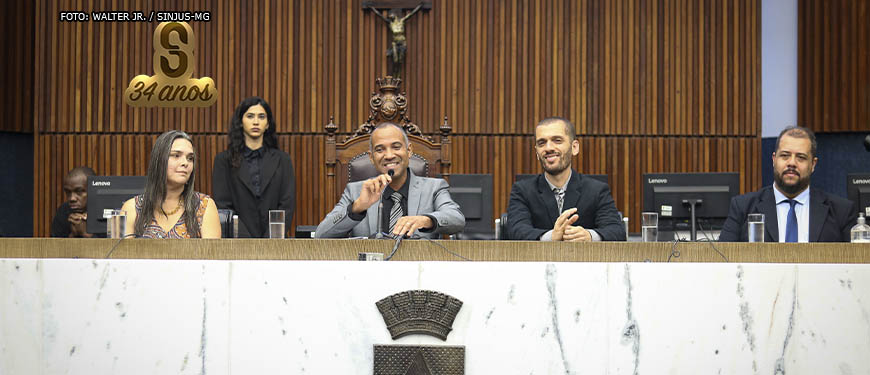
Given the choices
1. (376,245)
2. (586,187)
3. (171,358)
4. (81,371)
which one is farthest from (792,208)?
(81,371)

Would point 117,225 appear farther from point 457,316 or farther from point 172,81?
point 172,81

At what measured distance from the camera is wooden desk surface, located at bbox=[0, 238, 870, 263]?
2348 millimetres

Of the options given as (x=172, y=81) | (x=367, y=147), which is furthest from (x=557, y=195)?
(x=172, y=81)

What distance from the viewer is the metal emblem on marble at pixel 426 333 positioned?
2.26 m

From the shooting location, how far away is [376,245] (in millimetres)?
2408

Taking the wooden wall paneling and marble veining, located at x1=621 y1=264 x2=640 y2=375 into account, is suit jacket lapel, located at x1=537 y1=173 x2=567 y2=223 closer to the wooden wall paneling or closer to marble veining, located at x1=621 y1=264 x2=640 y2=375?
marble veining, located at x1=621 y1=264 x2=640 y2=375

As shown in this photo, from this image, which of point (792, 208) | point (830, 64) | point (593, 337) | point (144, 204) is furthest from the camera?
point (830, 64)

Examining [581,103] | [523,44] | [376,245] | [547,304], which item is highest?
[523,44]

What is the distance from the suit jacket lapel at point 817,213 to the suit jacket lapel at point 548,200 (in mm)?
1010

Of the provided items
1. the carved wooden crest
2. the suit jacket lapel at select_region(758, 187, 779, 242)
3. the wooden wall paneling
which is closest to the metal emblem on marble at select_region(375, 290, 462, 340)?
the suit jacket lapel at select_region(758, 187, 779, 242)

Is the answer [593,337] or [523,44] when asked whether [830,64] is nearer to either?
[523,44]

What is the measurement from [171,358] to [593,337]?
3.99ft

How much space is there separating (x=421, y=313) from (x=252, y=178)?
2191mm

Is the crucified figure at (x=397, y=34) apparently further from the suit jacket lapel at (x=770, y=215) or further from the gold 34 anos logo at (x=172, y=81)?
the suit jacket lapel at (x=770, y=215)
